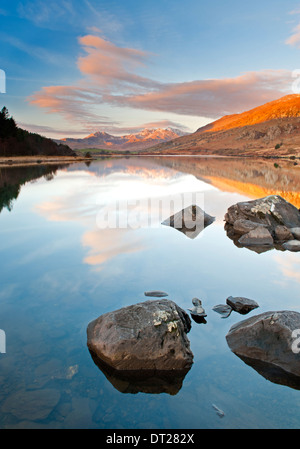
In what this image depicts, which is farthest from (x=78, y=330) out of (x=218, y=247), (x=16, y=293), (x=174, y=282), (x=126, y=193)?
(x=126, y=193)

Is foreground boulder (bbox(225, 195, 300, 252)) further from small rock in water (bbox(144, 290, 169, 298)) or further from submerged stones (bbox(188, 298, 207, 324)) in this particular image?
submerged stones (bbox(188, 298, 207, 324))

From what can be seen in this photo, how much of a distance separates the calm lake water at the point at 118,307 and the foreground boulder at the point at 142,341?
0.90ft

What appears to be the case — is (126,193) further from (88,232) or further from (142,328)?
(142,328)

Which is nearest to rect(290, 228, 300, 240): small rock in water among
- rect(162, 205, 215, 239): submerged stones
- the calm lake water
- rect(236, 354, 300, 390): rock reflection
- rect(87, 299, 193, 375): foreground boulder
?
the calm lake water

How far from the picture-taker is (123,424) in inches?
185

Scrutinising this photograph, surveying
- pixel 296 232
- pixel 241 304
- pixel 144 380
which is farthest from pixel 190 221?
pixel 144 380

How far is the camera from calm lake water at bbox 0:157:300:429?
487 cm

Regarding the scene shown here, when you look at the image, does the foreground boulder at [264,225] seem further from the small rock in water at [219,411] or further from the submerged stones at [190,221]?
the small rock in water at [219,411]

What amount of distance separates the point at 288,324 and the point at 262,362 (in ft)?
2.75

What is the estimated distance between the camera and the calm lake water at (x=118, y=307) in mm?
4871

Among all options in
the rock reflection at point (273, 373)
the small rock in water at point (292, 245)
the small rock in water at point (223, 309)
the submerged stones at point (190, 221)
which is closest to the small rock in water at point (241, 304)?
the small rock in water at point (223, 309)

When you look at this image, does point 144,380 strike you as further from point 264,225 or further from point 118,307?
point 264,225

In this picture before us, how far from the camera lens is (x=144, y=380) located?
18.4 feet

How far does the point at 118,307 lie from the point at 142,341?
→ 213 centimetres
